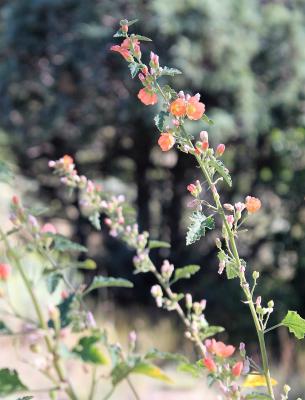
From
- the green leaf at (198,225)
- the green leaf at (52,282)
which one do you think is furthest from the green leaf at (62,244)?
the green leaf at (198,225)

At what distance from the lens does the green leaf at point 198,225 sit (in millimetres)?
1069

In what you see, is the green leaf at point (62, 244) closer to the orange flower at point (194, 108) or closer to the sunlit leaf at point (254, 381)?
the orange flower at point (194, 108)

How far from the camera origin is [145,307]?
590 centimetres

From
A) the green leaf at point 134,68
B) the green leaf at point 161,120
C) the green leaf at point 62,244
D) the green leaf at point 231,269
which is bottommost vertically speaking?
the green leaf at point 231,269

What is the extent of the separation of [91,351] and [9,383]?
0.37 ft

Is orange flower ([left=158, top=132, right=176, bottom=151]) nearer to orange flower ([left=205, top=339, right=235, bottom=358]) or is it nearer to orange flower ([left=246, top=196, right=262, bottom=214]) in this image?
orange flower ([left=246, top=196, right=262, bottom=214])

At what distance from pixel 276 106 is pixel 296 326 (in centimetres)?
439

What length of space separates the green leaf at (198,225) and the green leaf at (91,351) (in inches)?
10.0

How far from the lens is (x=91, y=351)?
2.77ft

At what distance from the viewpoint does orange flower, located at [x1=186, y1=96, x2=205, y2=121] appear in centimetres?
112

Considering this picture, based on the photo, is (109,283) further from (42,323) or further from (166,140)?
(166,140)

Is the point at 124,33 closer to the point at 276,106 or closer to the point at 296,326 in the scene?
the point at 296,326

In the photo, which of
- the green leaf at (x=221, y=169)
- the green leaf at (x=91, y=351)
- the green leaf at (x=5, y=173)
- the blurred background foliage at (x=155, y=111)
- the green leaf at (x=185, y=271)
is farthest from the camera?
the blurred background foliage at (x=155, y=111)

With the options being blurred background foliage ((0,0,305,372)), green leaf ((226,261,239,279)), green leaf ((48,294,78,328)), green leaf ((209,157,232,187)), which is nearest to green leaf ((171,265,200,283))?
green leaf ((226,261,239,279))
